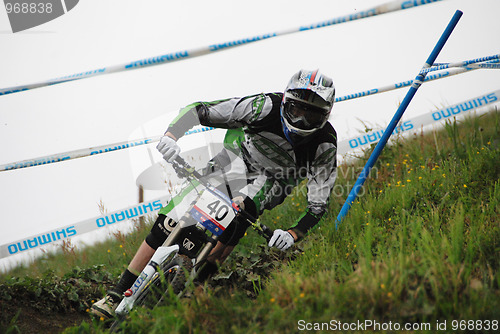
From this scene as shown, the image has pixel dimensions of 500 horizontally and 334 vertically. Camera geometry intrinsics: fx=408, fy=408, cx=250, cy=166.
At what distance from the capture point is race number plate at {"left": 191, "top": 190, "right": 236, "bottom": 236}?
10.4 ft

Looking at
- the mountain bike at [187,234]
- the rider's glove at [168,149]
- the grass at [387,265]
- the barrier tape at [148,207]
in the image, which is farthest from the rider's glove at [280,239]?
the barrier tape at [148,207]

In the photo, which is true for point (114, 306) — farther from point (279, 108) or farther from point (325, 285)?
point (279, 108)

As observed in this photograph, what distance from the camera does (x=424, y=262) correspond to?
2.61m

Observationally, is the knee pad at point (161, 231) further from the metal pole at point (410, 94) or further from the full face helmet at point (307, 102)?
the metal pole at point (410, 94)

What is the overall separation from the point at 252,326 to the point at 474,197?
2658mm

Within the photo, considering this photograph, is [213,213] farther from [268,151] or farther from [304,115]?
[304,115]

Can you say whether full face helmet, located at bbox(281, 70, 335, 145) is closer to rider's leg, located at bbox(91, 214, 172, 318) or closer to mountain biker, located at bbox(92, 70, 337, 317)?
mountain biker, located at bbox(92, 70, 337, 317)

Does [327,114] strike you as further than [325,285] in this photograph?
Yes

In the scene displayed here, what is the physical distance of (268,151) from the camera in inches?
151

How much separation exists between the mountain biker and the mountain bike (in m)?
0.18

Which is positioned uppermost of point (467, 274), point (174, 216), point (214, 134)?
point (214, 134)

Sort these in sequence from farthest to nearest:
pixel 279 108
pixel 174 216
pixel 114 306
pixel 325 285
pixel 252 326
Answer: pixel 279 108, pixel 174 216, pixel 114 306, pixel 325 285, pixel 252 326

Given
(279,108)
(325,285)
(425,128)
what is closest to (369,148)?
(425,128)

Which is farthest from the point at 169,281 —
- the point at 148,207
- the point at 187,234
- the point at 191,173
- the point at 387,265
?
the point at 148,207
